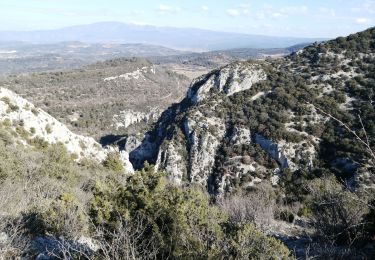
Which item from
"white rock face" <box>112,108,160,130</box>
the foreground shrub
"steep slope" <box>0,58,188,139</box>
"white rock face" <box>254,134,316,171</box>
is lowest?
"white rock face" <box>112,108,160,130</box>

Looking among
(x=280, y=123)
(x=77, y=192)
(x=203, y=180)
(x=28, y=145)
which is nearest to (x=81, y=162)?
(x=28, y=145)

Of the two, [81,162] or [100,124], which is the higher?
[81,162]

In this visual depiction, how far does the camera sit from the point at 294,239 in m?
17.9

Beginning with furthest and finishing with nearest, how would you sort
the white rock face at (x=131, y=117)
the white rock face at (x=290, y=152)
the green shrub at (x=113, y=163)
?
the white rock face at (x=131, y=117) < the white rock face at (x=290, y=152) < the green shrub at (x=113, y=163)

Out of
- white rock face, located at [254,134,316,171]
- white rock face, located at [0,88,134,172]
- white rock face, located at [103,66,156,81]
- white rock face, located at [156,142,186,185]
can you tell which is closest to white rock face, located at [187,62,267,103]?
white rock face, located at [156,142,186,185]

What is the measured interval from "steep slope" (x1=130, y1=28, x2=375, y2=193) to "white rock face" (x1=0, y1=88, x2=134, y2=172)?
13.0m

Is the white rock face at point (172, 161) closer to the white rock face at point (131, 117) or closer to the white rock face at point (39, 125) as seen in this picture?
the white rock face at point (39, 125)

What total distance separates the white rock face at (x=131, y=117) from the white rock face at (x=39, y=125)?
57.2m

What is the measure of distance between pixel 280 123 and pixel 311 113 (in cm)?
419

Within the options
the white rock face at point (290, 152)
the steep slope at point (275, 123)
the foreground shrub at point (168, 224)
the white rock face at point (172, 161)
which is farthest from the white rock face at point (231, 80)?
the foreground shrub at point (168, 224)

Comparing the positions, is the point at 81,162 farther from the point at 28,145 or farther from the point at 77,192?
the point at 77,192

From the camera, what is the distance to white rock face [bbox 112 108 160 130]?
9316 centimetres

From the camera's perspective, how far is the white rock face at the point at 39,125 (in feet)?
103

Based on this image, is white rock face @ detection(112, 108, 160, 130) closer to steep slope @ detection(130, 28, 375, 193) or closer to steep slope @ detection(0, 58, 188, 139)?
steep slope @ detection(0, 58, 188, 139)
